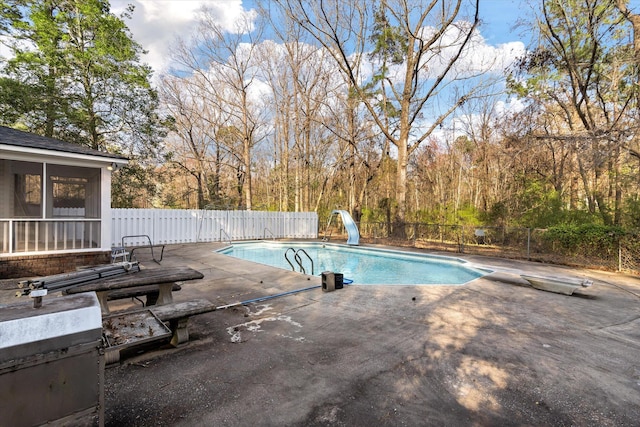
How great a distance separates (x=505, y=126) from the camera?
13.8 meters

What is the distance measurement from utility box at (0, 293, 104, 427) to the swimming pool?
547 cm

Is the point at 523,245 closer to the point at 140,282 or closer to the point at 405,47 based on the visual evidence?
the point at 405,47

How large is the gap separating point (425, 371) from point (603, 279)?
687 cm

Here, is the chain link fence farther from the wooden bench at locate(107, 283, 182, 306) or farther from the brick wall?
the brick wall

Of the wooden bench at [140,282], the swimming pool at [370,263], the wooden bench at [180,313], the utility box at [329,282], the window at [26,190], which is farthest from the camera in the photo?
the window at [26,190]

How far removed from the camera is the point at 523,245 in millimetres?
10383

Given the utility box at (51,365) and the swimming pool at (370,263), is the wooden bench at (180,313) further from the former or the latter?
the swimming pool at (370,263)

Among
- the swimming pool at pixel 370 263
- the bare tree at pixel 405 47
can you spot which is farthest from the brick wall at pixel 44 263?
the bare tree at pixel 405 47

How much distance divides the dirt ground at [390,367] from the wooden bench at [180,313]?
124mm

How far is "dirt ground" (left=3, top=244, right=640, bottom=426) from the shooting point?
2.02 metres

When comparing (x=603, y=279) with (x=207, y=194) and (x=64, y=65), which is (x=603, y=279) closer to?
(x=64, y=65)

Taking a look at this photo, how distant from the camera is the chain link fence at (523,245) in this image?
764 centimetres

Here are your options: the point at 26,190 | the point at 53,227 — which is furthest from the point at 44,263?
the point at 26,190

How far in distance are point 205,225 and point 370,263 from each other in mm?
7916
